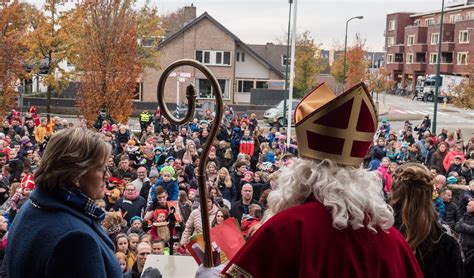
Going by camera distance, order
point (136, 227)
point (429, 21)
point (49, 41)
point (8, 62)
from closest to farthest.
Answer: point (136, 227), point (8, 62), point (49, 41), point (429, 21)

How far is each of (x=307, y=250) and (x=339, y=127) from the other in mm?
533

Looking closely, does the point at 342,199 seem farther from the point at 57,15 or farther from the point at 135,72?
the point at 57,15

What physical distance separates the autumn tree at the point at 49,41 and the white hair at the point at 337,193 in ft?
96.3

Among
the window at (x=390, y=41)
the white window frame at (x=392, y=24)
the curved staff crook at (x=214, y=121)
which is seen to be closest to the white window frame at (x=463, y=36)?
the window at (x=390, y=41)

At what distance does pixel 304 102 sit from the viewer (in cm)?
279

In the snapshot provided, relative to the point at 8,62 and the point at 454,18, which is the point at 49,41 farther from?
the point at 454,18

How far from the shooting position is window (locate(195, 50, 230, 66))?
47562 mm

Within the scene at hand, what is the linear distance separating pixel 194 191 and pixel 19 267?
8852 millimetres

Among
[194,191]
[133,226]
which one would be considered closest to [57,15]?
[194,191]

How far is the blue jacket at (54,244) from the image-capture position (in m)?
2.48

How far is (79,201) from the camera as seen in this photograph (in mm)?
2594

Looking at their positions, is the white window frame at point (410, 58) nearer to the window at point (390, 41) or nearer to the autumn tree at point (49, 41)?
the window at point (390, 41)

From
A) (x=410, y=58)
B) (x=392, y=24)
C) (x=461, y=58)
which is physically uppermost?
(x=392, y=24)

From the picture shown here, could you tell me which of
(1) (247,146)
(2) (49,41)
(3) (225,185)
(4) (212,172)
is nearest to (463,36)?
(2) (49,41)
